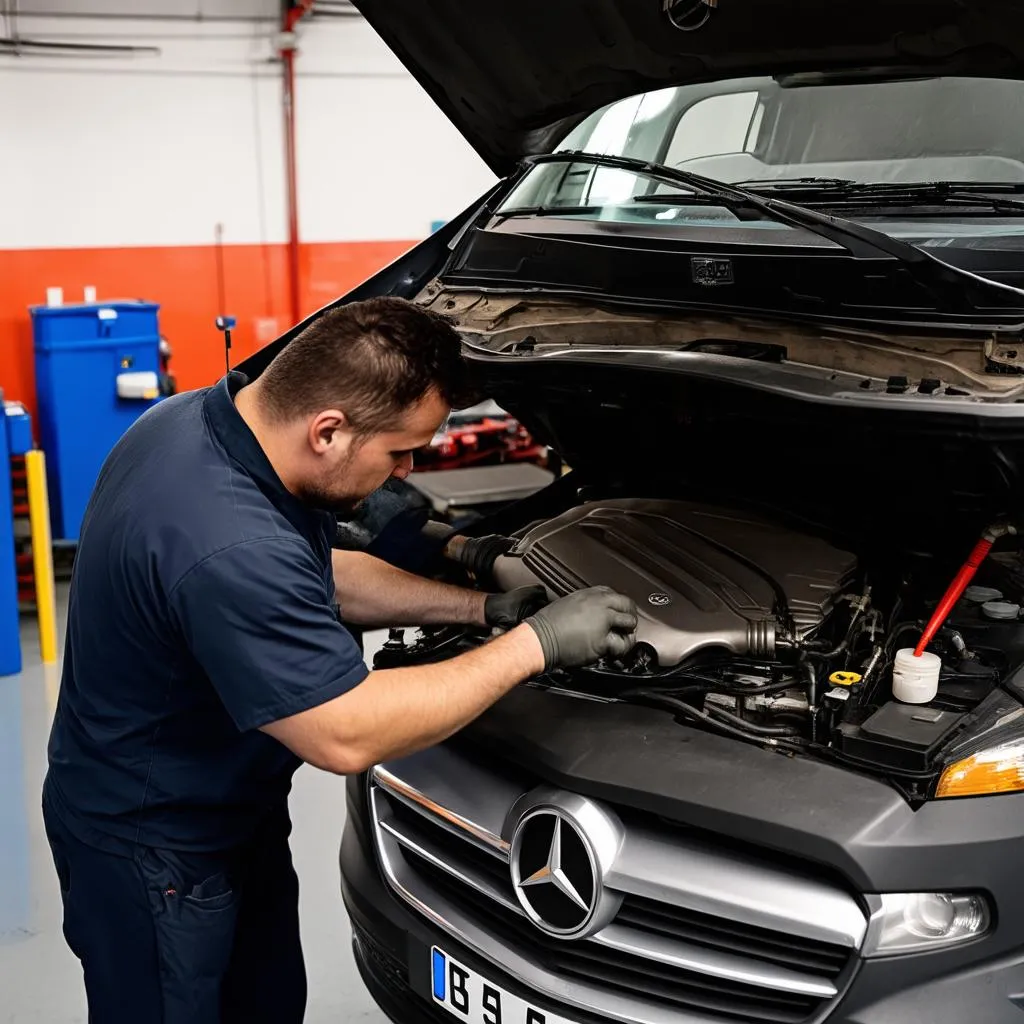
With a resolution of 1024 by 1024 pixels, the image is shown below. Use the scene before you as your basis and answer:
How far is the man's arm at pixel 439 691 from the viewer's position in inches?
56.3

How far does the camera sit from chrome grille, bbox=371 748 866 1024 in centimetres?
135

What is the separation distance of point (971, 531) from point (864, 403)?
1.76 feet

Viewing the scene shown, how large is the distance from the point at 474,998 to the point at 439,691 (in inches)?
18.3

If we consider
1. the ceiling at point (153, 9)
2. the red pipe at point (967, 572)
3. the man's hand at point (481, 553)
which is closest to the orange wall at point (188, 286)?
the ceiling at point (153, 9)

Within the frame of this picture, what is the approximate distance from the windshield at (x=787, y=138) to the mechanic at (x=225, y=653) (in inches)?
28.0

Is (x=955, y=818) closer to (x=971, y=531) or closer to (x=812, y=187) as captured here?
(x=971, y=531)

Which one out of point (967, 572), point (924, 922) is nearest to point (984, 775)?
point (924, 922)

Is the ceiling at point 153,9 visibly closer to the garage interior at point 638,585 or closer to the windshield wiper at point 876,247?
the garage interior at point 638,585

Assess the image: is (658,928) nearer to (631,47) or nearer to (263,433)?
(263,433)

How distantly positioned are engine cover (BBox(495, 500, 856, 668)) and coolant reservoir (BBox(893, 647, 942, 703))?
201 mm

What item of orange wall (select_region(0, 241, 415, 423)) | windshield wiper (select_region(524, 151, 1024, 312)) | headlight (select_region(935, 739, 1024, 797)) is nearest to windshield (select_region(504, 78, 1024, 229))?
windshield wiper (select_region(524, 151, 1024, 312))

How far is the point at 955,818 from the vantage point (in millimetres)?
1336

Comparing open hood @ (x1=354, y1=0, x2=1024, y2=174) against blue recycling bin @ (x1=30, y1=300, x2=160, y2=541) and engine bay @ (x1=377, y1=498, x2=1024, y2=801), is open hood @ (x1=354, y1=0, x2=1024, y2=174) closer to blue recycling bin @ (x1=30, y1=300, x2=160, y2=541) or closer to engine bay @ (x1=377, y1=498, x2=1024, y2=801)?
engine bay @ (x1=377, y1=498, x2=1024, y2=801)

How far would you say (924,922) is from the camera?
1.34 meters
